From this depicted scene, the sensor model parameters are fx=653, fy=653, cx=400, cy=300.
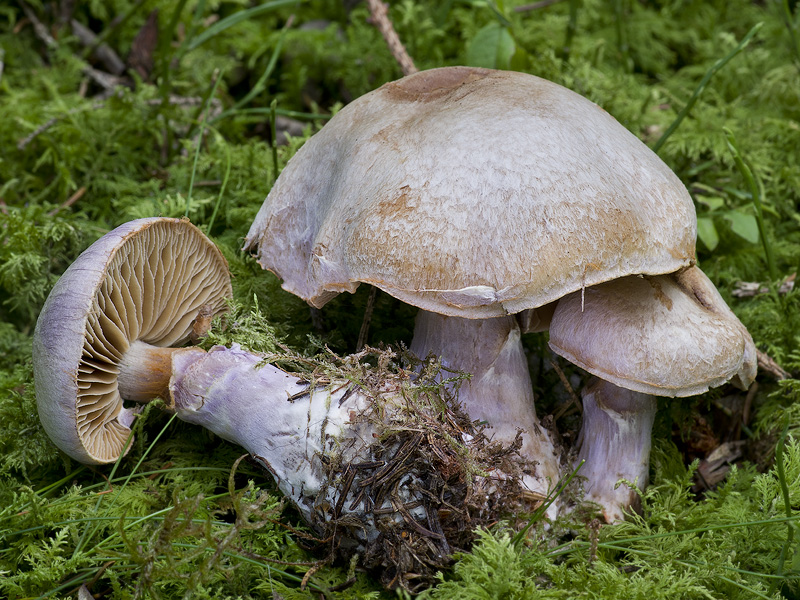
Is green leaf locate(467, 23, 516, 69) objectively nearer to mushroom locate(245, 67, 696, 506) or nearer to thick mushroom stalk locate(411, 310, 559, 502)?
mushroom locate(245, 67, 696, 506)

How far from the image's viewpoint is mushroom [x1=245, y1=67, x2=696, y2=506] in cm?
175

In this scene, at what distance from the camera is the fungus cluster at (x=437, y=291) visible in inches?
69.5

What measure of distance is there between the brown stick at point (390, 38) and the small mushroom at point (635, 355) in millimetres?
1682

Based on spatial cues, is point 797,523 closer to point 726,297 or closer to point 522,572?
point 522,572

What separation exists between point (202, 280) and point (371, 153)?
0.81m

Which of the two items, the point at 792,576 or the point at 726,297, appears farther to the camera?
the point at 726,297

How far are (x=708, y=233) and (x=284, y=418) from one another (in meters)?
1.99

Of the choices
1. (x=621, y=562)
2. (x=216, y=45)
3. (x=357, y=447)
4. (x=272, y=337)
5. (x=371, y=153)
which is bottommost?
(x=621, y=562)

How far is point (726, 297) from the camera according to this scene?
9.05 feet

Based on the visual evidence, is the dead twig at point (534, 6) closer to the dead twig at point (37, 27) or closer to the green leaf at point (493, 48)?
the green leaf at point (493, 48)

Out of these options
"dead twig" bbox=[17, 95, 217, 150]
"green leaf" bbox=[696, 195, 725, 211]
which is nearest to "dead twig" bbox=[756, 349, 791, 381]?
"green leaf" bbox=[696, 195, 725, 211]

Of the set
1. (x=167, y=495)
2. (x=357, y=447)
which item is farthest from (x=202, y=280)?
(x=357, y=447)

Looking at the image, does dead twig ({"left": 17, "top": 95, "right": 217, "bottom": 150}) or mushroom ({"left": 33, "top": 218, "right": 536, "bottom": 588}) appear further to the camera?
dead twig ({"left": 17, "top": 95, "right": 217, "bottom": 150})

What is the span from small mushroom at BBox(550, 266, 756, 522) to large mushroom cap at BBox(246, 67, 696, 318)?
171 mm
